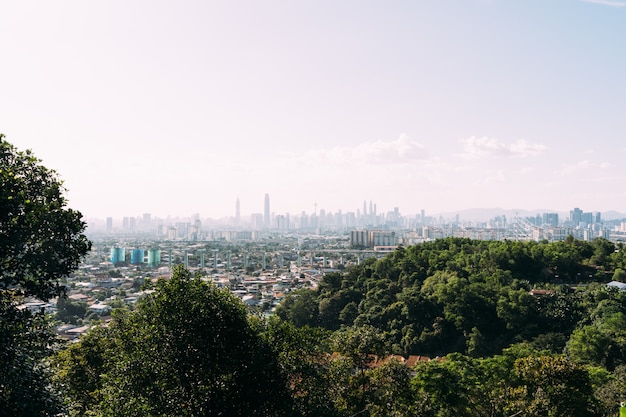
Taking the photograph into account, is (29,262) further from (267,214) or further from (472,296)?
(267,214)

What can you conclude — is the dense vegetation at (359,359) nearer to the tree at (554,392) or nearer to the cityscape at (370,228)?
the tree at (554,392)

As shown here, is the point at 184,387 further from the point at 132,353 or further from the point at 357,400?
the point at 357,400

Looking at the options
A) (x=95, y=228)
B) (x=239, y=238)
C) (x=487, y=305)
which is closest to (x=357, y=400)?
(x=487, y=305)

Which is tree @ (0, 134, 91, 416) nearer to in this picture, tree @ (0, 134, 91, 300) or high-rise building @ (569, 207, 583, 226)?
tree @ (0, 134, 91, 300)

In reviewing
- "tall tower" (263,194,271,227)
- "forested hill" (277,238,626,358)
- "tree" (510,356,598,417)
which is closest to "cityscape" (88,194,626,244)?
"tall tower" (263,194,271,227)

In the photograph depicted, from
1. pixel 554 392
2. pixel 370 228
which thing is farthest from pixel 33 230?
pixel 370 228
